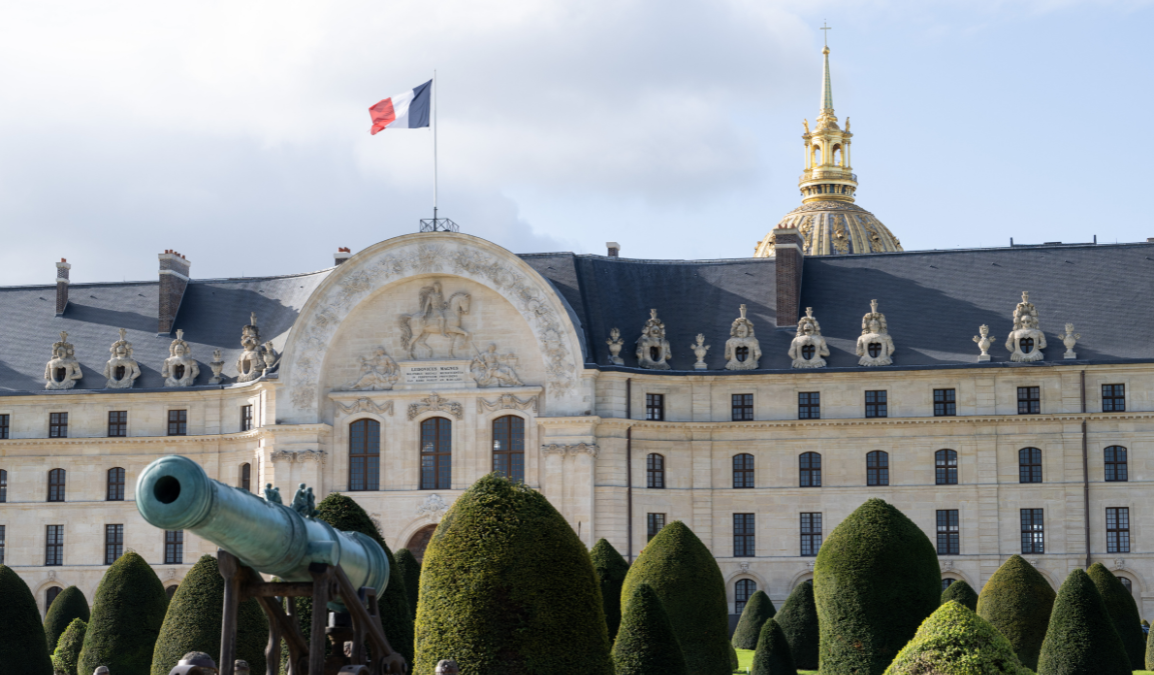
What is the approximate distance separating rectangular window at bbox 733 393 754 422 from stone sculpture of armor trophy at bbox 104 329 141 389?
21.8 metres

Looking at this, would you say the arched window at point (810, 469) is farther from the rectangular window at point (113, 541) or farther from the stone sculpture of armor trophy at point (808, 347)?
the rectangular window at point (113, 541)

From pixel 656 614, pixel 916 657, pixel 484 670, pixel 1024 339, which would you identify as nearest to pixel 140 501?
pixel 484 670

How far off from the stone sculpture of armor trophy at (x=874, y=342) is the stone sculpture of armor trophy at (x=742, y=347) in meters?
3.52

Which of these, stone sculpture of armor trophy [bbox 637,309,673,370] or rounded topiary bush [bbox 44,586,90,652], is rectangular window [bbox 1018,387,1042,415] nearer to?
stone sculpture of armor trophy [bbox 637,309,673,370]

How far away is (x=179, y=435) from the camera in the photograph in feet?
193

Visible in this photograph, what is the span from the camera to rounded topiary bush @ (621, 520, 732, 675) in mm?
33062

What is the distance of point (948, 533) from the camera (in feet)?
177

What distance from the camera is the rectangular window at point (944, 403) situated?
54.5 metres

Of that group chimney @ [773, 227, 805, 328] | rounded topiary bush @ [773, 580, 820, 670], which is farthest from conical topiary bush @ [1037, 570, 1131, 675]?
chimney @ [773, 227, 805, 328]

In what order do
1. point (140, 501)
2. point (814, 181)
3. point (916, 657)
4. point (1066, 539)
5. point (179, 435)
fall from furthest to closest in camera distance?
point (814, 181)
point (179, 435)
point (1066, 539)
point (916, 657)
point (140, 501)

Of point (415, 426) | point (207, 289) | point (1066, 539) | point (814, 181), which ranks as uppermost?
point (814, 181)

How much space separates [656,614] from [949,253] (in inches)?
1359

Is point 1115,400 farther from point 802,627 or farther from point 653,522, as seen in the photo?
point 802,627

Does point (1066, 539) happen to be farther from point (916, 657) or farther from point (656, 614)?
point (916, 657)
